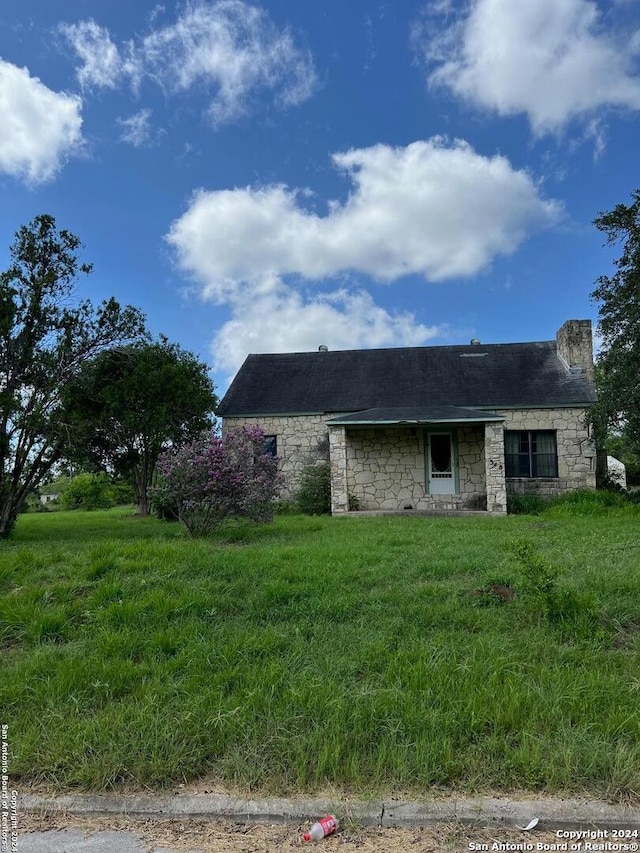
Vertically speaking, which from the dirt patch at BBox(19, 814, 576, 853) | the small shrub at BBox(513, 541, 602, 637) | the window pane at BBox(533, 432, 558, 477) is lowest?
the dirt patch at BBox(19, 814, 576, 853)

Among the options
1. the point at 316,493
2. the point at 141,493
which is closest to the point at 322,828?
the point at 316,493

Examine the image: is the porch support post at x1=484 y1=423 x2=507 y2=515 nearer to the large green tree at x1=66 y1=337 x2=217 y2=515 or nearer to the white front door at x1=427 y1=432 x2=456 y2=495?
the white front door at x1=427 y1=432 x2=456 y2=495

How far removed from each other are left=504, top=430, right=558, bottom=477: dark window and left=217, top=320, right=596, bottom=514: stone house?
0.03 m

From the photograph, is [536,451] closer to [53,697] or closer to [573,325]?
[573,325]

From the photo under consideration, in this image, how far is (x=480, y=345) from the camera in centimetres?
1886

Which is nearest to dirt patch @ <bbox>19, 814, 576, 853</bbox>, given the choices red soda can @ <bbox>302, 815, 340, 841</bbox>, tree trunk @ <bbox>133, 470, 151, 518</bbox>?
red soda can @ <bbox>302, 815, 340, 841</bbox>

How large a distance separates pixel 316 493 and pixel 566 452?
7635 mm

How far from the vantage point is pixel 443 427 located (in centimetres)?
1527

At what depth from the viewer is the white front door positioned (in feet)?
49.8

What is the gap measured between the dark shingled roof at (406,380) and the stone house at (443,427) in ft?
0.15

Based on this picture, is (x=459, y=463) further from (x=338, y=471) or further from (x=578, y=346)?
(x=578, y=346)

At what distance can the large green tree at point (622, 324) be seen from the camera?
36.8 feet

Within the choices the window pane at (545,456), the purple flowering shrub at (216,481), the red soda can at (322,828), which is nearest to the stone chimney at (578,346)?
the window pane at (545,456)

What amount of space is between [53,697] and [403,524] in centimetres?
820
